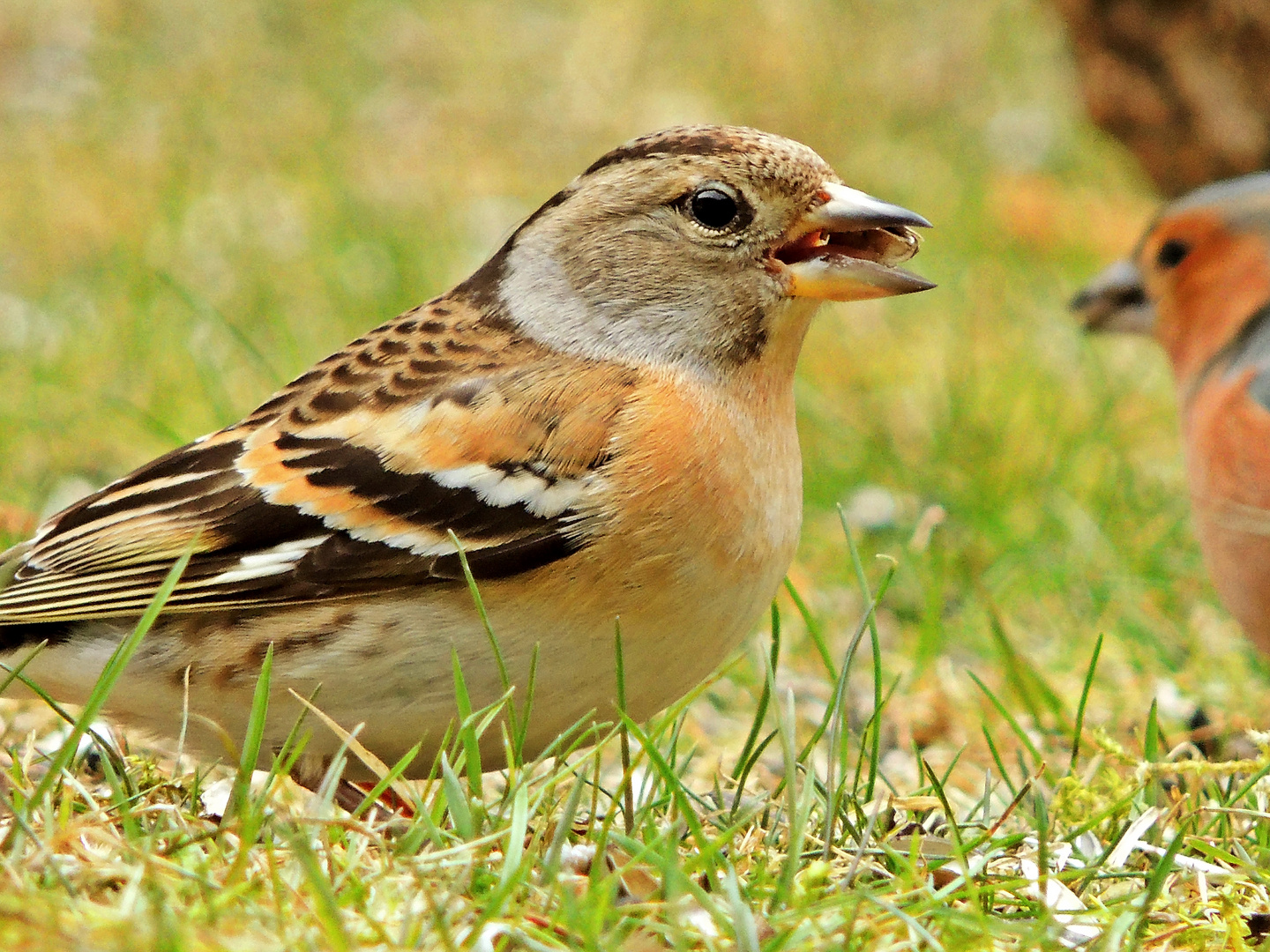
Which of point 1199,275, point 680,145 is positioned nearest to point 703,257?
point 680,145

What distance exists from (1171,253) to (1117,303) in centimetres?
25

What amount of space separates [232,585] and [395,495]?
0.31 m

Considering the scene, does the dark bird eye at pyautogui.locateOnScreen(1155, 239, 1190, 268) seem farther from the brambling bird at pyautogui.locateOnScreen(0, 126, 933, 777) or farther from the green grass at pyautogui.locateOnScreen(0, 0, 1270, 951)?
the brambling bird at pyautogui.locateOnScreen(0, 126, 933, 777)

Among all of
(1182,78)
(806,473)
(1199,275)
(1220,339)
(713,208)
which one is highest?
(1182,78)

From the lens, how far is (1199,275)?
4.78m

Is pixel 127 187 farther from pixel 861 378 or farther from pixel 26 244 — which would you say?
pixel 861 378

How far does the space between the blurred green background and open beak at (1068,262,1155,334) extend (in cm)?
39

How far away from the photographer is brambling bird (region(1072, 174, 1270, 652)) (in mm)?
3844

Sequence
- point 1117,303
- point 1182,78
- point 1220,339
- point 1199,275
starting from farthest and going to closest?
point 1182,78
point 1117,303
point 1199,275
point 1220,339

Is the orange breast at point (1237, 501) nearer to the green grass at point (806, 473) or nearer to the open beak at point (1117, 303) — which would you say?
the green grass at point (806, 473)

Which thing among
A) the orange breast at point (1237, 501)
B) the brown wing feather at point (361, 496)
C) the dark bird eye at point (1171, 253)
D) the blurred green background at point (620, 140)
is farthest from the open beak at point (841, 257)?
the dark bird eye at point (1171, 253)

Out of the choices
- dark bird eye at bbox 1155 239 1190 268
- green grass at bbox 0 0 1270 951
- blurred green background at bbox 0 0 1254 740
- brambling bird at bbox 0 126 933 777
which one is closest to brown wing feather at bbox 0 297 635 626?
brambling bird at bbox 0 126 933 777

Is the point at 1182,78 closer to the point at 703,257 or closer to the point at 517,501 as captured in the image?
the point at 703,257

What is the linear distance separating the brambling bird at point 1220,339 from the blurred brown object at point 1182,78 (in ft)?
6.43
